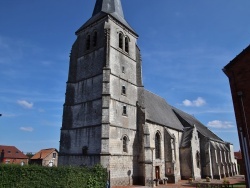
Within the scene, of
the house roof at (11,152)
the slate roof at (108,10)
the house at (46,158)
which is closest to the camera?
the slate roof at (108,10)

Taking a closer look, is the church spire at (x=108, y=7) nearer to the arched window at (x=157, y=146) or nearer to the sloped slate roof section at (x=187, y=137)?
the arched window at (x=157, y=146)

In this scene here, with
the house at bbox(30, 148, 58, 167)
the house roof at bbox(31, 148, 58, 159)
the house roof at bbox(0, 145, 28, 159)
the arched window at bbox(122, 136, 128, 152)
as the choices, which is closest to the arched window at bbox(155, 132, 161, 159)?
the arched window at bbox(122, 136, 128, 152)

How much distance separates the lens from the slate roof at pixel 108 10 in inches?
1041

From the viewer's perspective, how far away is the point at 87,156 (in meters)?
20.8

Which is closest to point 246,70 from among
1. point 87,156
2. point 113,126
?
point 113,126

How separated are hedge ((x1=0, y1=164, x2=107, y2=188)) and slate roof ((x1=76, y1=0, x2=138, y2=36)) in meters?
18.0

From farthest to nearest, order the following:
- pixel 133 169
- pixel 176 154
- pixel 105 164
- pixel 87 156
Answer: pixel 176 154 < pixel 133 169 < pixel 87 156 < pixel 105 164

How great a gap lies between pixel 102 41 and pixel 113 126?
10089mm

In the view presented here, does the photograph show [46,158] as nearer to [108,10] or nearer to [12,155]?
[12,155]

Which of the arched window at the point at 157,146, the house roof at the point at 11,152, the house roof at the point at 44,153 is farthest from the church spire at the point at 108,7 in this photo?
the house roof at the point at 11,152

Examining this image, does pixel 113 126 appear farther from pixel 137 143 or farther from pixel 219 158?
pixel 219 158

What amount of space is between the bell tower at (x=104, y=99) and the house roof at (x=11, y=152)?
116 ft

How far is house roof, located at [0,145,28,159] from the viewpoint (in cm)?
5109

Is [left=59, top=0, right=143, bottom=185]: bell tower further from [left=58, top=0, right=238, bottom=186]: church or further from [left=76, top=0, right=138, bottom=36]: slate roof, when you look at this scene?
[left=76, top=0, right=138, bottom=36]: slate roof
